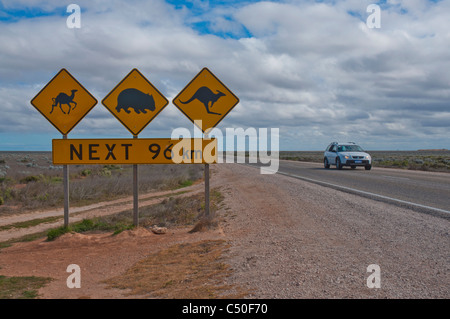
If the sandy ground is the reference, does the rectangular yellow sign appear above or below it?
above

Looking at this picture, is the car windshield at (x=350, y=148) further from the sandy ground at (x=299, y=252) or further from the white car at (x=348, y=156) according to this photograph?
the sandy ground at (x=299, y=252)

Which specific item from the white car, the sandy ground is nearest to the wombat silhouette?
the sandy ground

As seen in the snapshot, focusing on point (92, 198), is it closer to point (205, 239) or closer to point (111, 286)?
point (205, 239)

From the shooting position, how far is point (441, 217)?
9492mm

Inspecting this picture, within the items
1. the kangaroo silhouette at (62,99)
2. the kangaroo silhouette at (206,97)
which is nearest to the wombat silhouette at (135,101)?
the kangaroo silhouette at (206,97)

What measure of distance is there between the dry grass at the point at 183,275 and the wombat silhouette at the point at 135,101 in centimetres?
→ 334

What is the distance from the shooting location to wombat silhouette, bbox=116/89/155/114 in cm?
959

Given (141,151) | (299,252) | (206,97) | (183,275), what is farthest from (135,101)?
(299,252)

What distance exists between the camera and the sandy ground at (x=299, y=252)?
5.00 meters

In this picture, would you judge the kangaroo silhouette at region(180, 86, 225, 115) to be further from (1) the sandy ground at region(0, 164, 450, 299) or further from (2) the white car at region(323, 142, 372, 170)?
(2) the white car at region(323, 142, 372, 170)

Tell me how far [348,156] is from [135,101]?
2159 centimetres

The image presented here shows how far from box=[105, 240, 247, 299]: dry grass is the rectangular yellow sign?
2357 mm

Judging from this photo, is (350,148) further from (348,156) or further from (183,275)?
(183,275)
